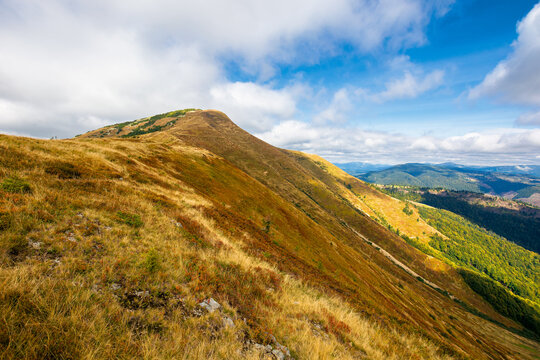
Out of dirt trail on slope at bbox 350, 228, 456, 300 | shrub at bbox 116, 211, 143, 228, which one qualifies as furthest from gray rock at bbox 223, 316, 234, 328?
dirt trail on slope at bbox 350, 228, 456, 300

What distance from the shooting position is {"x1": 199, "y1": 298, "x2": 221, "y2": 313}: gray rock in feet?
19.8

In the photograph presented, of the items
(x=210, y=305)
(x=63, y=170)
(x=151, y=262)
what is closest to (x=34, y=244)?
(x=151, y=262)

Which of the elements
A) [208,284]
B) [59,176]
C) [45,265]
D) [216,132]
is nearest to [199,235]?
[208,284]

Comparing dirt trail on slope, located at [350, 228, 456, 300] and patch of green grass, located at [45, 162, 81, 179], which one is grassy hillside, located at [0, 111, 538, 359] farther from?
dirt trail on slope, located at [350, 228, 456, 300]

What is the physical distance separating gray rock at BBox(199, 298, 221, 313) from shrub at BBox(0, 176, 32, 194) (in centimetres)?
1024

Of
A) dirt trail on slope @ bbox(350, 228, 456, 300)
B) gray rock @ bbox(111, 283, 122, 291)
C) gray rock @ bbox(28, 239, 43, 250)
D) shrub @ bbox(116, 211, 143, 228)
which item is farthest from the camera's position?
dirt trail on slope @ bbox(350, 228, 456, 300)

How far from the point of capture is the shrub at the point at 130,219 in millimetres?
9897

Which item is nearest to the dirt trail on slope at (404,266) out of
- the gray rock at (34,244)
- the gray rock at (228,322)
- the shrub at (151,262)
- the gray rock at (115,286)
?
the gray rock at (228,322)

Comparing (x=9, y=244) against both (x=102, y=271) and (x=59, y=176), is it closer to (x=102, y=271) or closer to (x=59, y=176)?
(x=102, y=271)

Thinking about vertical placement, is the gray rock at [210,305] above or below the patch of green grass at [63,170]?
below

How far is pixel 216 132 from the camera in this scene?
138m

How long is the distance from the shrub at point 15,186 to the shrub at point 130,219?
393cm

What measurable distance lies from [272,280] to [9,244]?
9.65 m

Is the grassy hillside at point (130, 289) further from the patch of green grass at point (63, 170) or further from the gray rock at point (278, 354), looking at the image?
the gray rock at point (278, 354)
